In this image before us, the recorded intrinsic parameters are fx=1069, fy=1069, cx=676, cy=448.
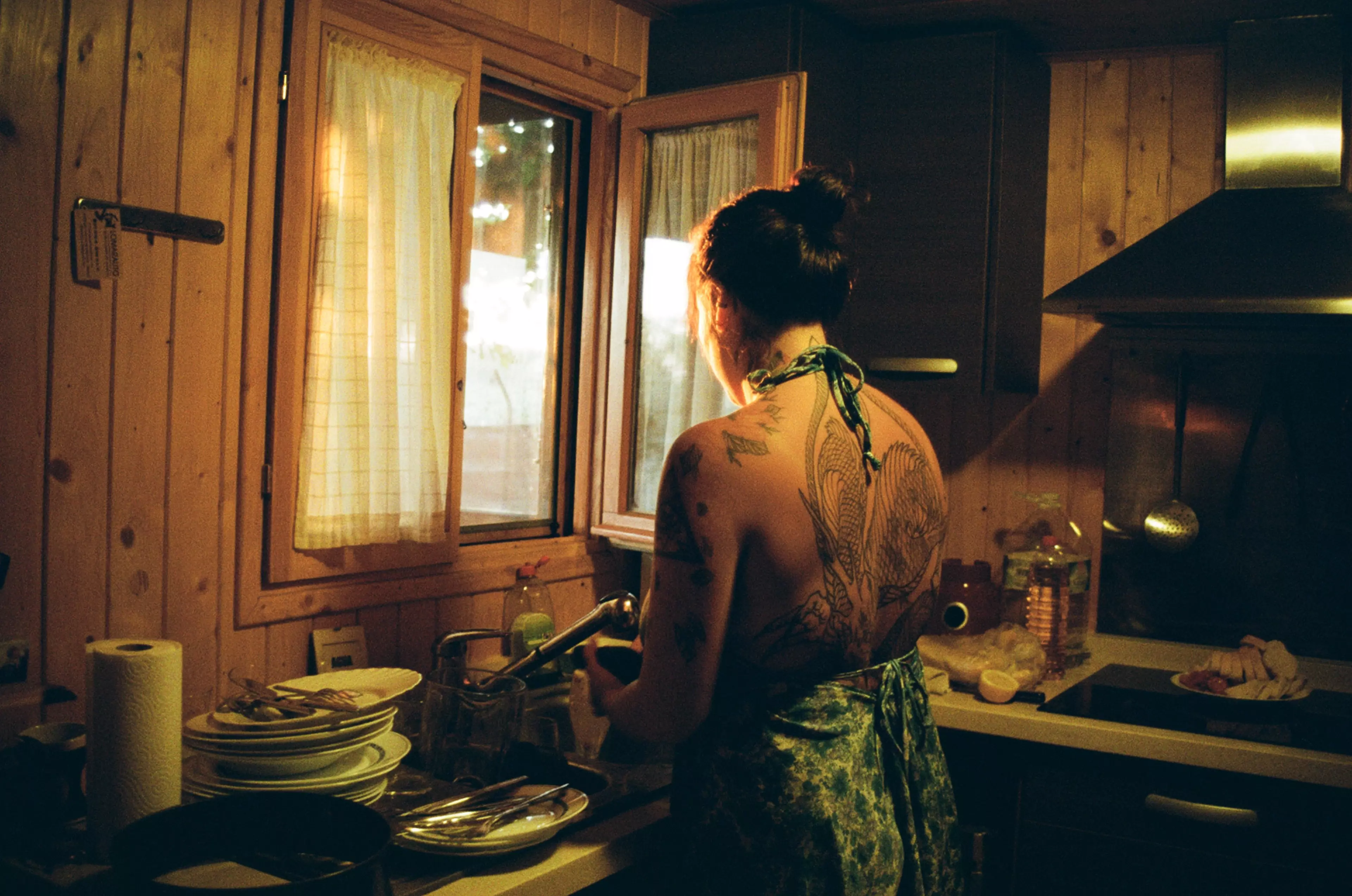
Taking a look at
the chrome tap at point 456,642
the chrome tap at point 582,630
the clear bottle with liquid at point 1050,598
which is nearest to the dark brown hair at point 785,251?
the chrome tap at point 582,630

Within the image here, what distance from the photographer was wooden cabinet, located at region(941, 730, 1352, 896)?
1.85 metres

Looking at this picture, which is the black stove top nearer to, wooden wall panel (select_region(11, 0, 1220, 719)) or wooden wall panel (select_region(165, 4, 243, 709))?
wooden wall panel (select_region(11, 0, 1220, 719))

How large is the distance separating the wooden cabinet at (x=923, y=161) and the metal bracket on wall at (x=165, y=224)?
1240mm

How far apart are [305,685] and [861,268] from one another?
1.64m

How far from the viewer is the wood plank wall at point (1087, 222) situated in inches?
103

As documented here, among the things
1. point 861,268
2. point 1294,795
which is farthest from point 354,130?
point 1294,795

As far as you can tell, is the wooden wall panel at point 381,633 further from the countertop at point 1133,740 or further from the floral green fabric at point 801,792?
the countertop at point 1133,740

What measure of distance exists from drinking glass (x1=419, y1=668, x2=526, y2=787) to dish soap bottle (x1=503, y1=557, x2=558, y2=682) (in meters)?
0.53

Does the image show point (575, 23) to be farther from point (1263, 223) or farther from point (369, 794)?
point (369, 794)

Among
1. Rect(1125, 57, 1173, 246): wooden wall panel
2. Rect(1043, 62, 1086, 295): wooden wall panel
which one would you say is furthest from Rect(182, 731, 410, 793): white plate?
Rect(1125, 57, 1173, 246): wooden wall panel

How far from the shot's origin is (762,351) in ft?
4.84

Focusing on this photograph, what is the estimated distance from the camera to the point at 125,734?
4.12 ft

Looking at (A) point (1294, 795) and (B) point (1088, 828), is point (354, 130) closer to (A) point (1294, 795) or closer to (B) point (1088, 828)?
(B) point (1088, 828)

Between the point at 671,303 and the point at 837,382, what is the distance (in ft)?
3.77
